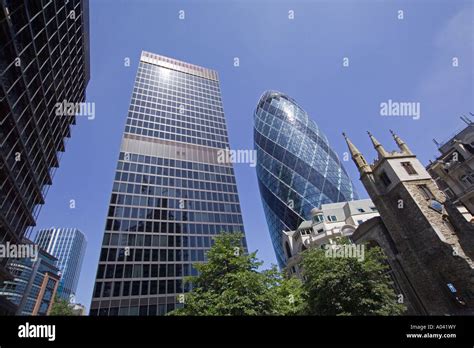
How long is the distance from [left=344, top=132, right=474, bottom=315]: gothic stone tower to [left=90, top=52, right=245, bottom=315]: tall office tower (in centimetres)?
2770

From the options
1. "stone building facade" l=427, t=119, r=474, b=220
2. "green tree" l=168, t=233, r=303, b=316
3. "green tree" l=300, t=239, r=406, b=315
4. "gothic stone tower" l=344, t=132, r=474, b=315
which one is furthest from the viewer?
"stone building facade" l=427, t=119, r=474, b=220

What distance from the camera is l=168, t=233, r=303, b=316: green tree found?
13328mm

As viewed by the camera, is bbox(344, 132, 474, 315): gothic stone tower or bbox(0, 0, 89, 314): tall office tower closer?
bbox(0, 0, 89, 314): tall office tower

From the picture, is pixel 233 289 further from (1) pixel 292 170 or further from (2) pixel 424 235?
(1) pixel 292 170

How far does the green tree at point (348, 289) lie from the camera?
→ 15750mm

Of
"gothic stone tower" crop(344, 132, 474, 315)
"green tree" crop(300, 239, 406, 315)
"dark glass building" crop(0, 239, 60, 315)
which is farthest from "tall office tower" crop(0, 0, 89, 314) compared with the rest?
"dark glass building" crop(0, 239, 60, 315)

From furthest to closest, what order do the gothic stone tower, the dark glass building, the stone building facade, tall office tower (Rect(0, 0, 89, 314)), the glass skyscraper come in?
the glass skyscraper → the dark glass building → the stone building facade → the gothic stone tower → tall office tower (Rect(0, 0, 89, 314))

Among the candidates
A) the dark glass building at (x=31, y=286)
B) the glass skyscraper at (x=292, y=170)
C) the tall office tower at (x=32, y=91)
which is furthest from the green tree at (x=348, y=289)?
the dark glass building at (x=31, y=286)

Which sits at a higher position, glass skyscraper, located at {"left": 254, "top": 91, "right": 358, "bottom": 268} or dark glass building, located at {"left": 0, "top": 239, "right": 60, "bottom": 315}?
glass skyscraper, located at {"left": 254, "top": 91, "right": 358, "bottom": 268}

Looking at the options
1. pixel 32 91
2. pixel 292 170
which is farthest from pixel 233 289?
pixel 292 170

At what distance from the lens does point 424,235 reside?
84.1ft

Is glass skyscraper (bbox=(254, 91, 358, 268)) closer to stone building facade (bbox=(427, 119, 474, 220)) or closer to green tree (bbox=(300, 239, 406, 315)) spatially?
stone building facade (bbox=(427, 119, 474, 220))

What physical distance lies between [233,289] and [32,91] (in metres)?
30.4

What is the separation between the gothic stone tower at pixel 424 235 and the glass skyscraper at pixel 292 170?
48088 mm
